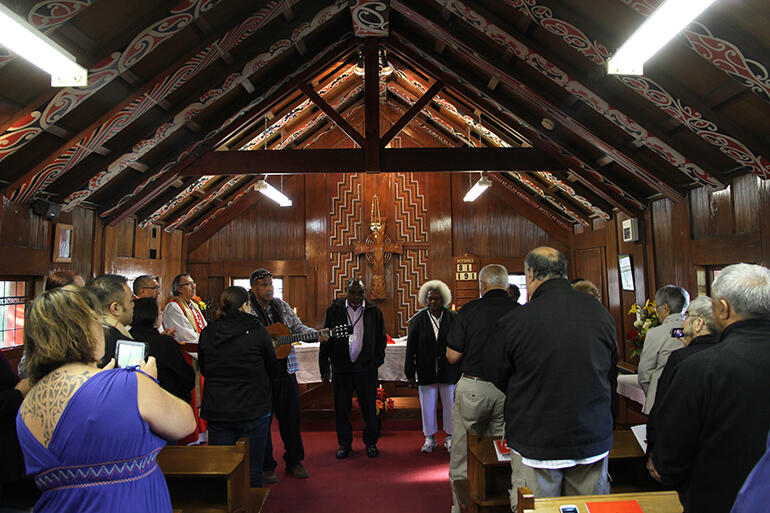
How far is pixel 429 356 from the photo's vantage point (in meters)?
4.40

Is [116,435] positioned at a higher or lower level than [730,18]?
lower

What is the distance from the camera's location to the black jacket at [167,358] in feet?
9.00

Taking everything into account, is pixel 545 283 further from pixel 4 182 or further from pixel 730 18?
pixel 4 182

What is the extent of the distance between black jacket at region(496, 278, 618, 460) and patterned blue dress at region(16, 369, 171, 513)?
4.73 ft

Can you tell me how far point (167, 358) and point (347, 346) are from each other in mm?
1846

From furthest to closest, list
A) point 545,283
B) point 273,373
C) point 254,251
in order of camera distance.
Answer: point 254,251 → point 273,373 → point 545,283

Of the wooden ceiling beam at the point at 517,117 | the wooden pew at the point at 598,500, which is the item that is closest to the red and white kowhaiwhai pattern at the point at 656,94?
the wooden ceiling beam at the point at 517,117

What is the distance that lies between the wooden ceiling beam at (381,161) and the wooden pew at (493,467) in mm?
3620

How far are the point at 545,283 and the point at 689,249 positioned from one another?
359 cm

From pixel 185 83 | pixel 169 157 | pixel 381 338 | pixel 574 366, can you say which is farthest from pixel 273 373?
pixel 169 157

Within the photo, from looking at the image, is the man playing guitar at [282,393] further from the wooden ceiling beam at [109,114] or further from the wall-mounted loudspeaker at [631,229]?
the wall-mounted loudspeaker at [631,229]

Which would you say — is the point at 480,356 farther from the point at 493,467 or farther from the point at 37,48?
the point at 37,48

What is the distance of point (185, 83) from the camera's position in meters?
4.50

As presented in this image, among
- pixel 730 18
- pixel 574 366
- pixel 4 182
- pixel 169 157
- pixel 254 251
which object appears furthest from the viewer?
pixel 254 251
